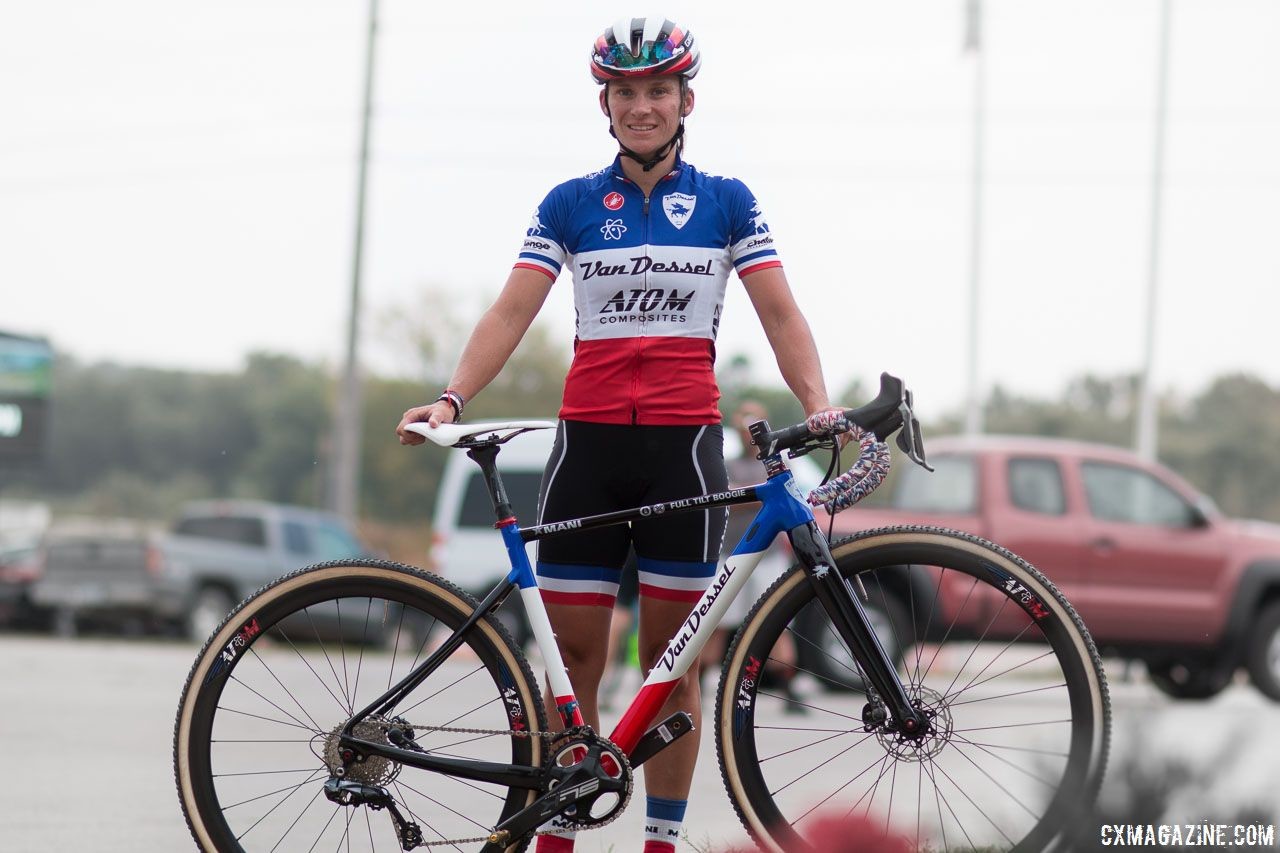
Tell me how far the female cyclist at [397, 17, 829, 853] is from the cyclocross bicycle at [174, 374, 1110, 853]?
0.47 feet

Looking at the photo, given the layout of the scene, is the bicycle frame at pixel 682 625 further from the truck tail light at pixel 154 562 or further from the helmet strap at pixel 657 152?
the truck tail light at pixel 154 562

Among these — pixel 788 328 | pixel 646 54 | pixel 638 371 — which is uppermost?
pixel 646 54

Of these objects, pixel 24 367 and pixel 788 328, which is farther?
pixel 24 367

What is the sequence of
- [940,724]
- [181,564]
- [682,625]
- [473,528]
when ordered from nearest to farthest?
[940,724], [682,625], [473,528], [181,564]

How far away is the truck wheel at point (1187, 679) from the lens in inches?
544

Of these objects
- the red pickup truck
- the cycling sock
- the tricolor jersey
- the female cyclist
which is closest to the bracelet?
the female cyclist

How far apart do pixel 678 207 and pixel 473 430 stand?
2.50 feet

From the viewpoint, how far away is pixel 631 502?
13.9 feet

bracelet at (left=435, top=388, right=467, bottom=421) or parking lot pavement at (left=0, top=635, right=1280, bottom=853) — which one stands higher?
bracelet at (left=435, top=388, right=467, bottom=421)

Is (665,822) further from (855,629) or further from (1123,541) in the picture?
(1123,541)

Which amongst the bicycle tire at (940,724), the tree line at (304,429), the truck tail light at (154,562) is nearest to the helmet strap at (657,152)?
the bicycle tire at (940,724)

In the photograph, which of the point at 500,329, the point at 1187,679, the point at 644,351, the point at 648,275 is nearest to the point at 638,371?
the point at 644,351

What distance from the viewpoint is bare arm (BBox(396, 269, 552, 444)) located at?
418 cm

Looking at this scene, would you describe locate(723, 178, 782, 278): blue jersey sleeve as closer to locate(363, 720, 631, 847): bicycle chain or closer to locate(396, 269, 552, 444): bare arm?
locate(396, 269, 552, 444): bare arm
